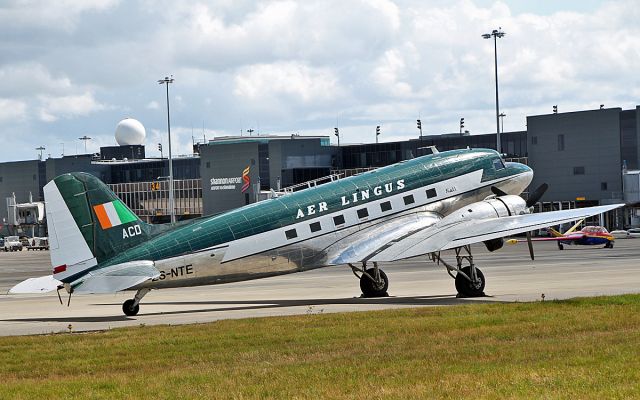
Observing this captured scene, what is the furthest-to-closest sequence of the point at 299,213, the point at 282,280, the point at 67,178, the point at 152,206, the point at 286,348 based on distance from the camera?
the point at 152,206, the point at 282,280, the point at 299,213, the point at 67,178, the point at 286,348

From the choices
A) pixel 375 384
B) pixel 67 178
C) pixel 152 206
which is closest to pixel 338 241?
pixel 67 178

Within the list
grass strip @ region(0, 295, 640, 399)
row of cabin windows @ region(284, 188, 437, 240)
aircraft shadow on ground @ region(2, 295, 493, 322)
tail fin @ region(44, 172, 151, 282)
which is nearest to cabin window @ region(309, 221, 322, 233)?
row of cabin windows @ region(284, 188, 437, 240)

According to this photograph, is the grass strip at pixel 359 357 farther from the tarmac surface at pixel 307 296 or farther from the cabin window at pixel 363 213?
the cabin window at pixel 363 213

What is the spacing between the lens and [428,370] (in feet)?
68.1

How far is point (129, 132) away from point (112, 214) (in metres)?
161

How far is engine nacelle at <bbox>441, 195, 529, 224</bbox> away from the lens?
4078 centimetres

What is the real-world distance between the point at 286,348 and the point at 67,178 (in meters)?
13.4

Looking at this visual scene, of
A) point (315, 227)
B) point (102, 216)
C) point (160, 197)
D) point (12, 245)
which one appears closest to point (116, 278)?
point (102, 216)

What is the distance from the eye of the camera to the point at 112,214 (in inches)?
1415

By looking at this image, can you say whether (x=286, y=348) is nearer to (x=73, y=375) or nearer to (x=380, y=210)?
(x=73, y=375)

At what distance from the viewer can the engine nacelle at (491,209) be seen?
1606 inches

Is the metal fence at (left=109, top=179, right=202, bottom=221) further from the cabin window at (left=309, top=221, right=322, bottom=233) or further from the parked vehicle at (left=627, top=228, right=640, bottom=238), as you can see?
the cabin window at (left=309, top=221, right=322, bottom=233)

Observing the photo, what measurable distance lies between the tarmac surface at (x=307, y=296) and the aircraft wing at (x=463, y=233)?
188cm

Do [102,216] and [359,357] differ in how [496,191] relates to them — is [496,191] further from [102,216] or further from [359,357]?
[359,357]
